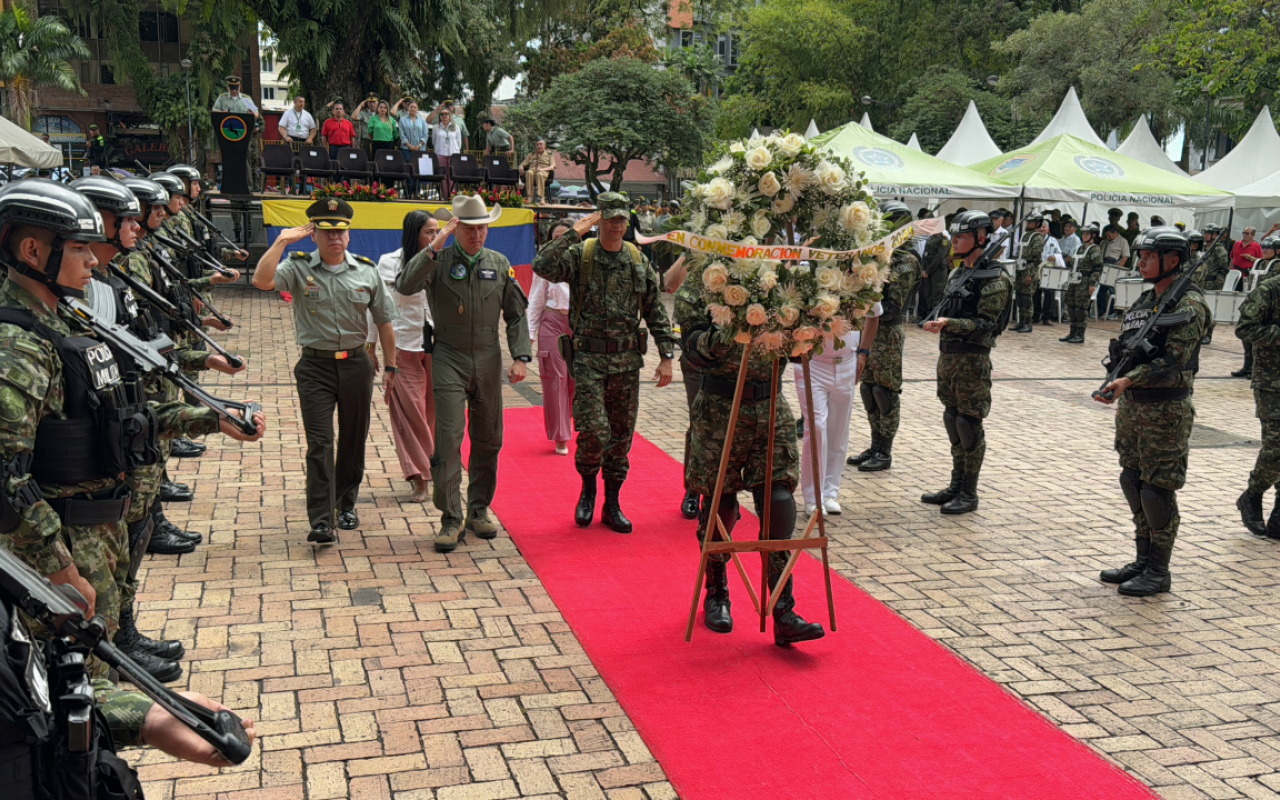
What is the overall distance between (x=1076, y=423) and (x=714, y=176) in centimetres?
799

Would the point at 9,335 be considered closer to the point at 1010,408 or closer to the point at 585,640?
the point at 585,640

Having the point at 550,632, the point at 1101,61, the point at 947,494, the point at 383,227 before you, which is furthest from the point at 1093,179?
the point at 550,632

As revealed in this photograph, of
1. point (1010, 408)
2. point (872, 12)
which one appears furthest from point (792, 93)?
point (1010, 408)

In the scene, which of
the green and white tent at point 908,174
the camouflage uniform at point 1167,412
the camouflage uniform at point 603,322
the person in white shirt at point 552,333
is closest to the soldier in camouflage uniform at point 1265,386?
the camouflage uniform at point 1167,412

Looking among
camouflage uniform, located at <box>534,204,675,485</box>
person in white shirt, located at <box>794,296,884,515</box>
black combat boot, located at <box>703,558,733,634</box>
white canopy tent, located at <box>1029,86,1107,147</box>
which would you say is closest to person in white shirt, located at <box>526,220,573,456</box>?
camouflage uniform, located at <box>534,204,675,485</box>

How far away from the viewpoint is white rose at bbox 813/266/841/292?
4.86m

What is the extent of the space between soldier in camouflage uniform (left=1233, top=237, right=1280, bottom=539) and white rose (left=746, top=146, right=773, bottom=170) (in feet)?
15.3

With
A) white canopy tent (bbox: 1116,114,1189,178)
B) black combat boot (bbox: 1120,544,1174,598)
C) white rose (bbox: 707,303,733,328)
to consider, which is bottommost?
black combat boot (bbox: 1120,544,1174,598)

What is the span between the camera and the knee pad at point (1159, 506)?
6.34 meters

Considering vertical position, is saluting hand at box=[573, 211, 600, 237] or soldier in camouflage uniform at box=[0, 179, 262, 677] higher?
saluting hand at box=[573, 211, 600, 237]

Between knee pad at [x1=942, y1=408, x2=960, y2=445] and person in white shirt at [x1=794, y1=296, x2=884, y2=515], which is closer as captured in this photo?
person in white shirt at [x1=794, y1=296, x2=884, y2=515]

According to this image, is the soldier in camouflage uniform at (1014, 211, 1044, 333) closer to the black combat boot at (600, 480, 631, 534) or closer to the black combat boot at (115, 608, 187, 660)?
the black combat boot at (600, 480, 631, 534)

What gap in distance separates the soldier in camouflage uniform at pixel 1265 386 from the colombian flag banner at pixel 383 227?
11620mm

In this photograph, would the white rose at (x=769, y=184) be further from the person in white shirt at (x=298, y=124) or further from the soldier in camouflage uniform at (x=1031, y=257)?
the person in white shirt at (x=298, y=124)
